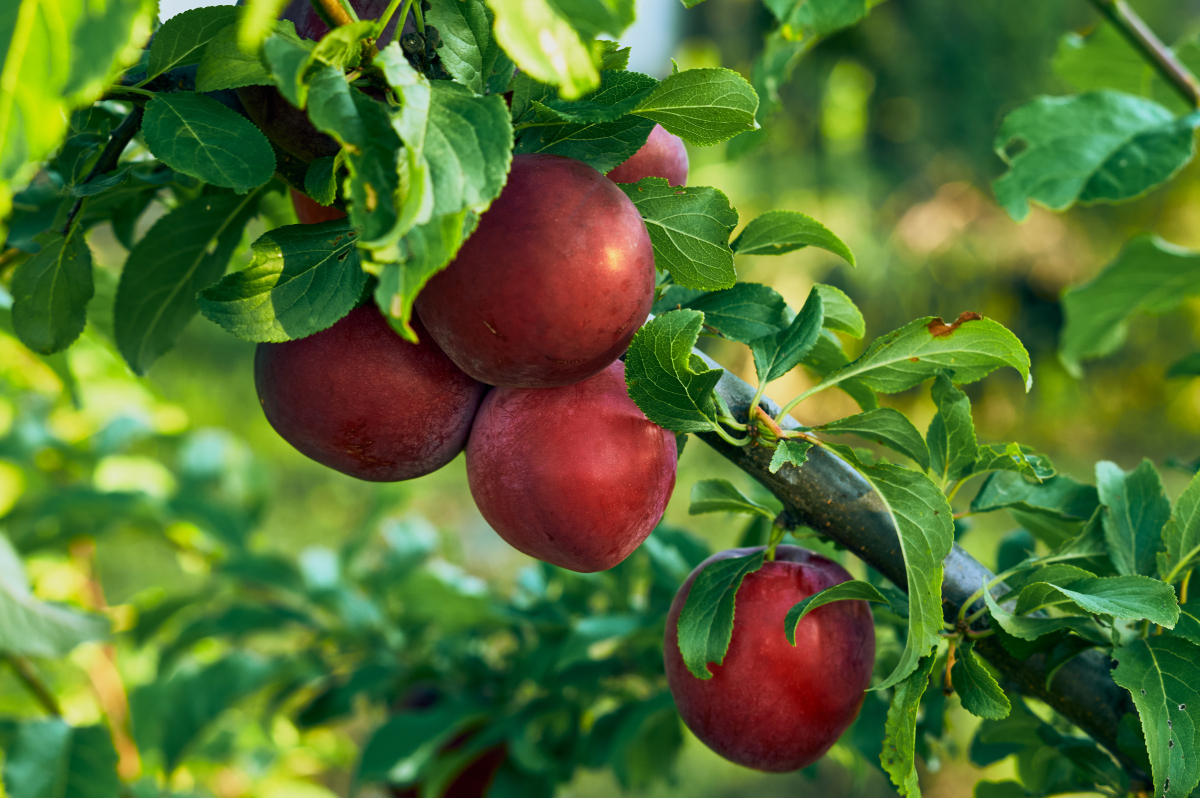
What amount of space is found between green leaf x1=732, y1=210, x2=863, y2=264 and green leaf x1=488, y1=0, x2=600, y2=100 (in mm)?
152

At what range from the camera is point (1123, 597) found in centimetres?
30

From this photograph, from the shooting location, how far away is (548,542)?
0.31 m

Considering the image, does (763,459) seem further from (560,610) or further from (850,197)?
(850,197)

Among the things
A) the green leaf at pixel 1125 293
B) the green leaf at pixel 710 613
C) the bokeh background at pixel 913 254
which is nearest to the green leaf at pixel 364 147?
the green leaf at pixel 710 613

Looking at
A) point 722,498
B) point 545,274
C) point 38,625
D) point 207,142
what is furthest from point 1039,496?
point 38,625

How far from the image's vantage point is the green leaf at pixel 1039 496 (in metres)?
0.36

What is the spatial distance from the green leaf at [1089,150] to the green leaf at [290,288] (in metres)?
0.36

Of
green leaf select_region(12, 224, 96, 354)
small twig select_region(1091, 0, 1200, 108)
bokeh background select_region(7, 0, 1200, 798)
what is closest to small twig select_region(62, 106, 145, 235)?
green leaf select_region(12, 224, 96, 354)

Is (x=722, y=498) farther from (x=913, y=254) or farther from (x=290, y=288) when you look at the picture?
(x=913, y=254)

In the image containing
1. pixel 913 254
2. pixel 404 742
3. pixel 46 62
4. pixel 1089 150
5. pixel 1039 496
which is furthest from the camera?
pixel 913 254

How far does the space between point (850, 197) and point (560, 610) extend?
243 cm

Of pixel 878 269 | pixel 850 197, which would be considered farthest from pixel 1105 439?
pixel 850 197

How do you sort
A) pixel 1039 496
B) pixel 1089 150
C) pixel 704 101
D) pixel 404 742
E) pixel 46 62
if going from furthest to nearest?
pixel 404 742, pixel 1089 150, pixel 1039 496, pixel 704 101, pixel 46 62

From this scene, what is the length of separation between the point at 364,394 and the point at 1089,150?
0.45 m
